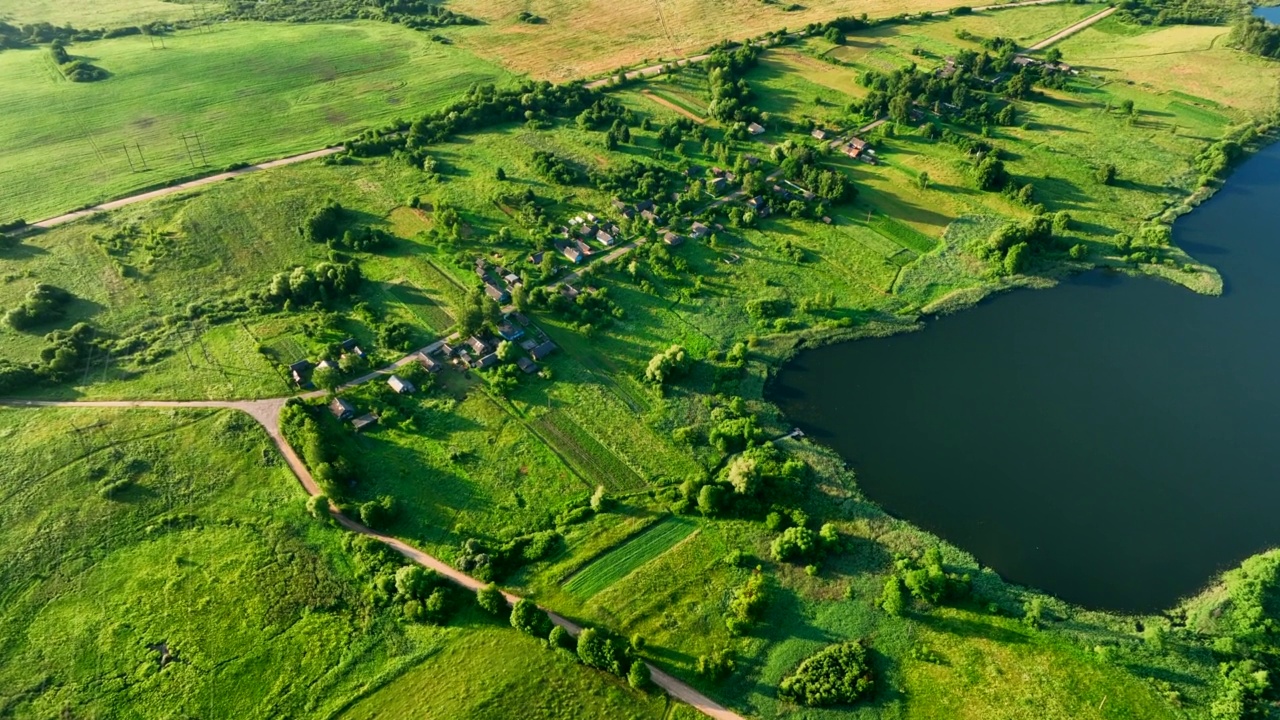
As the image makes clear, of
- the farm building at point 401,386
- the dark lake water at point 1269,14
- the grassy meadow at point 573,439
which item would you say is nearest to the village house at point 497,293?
the grassy meadow at point 573,439

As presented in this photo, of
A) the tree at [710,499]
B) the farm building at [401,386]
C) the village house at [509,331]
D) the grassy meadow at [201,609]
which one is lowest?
the grassy meadow at [201,609]

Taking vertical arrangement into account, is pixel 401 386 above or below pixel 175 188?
below

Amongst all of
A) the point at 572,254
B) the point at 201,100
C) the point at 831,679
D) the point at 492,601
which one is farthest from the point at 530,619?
the point at 201,100

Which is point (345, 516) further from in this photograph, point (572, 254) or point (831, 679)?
point (831, 679)

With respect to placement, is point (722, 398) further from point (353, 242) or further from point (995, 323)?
point (353, 242)

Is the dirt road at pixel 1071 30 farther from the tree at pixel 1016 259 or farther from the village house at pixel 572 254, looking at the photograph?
the village house at pixel 572 254

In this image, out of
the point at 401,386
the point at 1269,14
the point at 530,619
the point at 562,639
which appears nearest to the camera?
the point at 562,639
